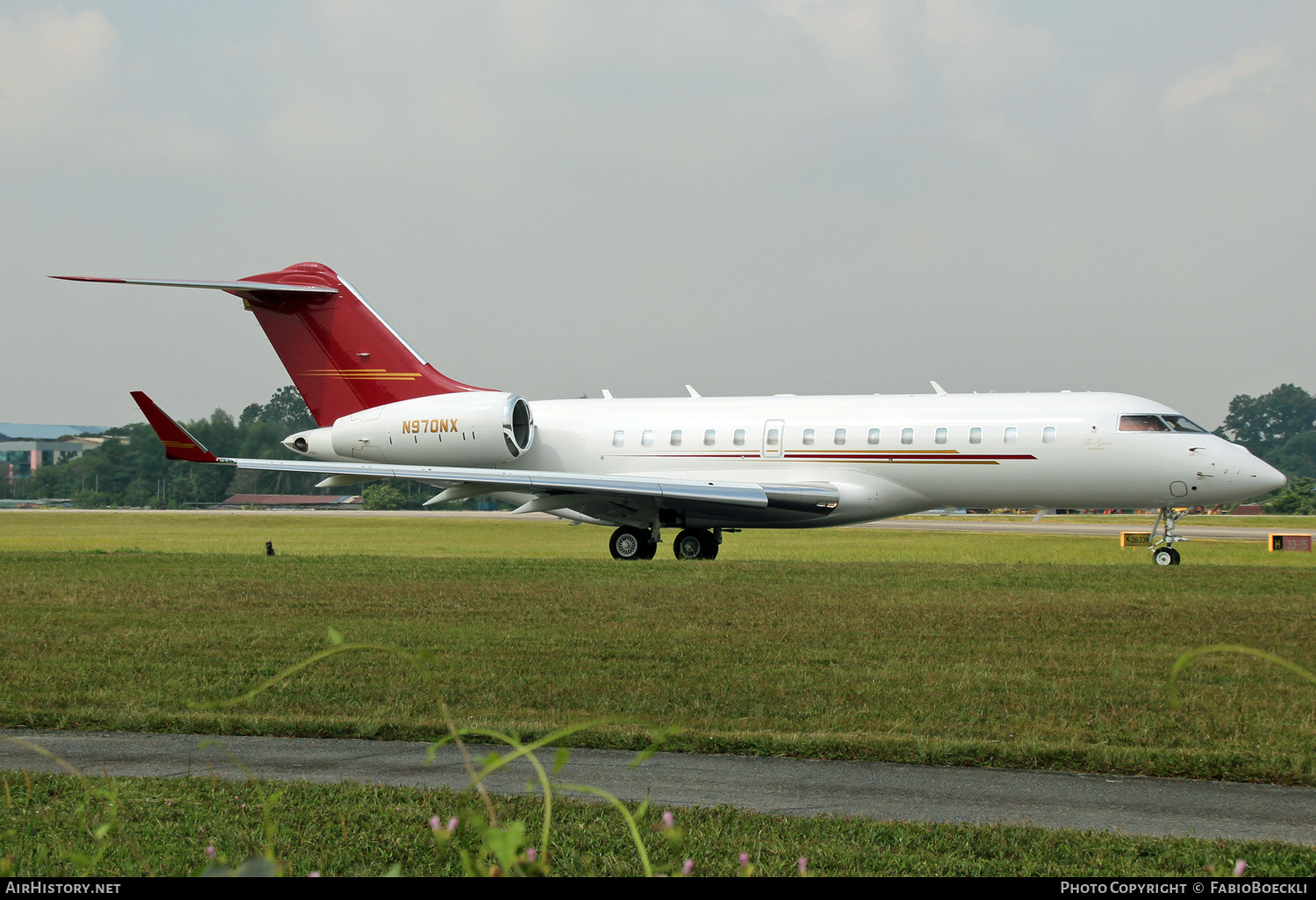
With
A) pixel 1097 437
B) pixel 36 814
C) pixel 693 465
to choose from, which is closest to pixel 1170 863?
pixel 36 814

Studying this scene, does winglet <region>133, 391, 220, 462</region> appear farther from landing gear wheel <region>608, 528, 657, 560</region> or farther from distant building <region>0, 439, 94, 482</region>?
distant building <region>0, 439, 94, 482</region>

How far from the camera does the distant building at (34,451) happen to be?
138 m

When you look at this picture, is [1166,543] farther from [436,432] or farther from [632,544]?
[436,432]

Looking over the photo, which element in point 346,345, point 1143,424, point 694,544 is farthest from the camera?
point 346,345

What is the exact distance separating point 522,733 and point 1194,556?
24256 mm

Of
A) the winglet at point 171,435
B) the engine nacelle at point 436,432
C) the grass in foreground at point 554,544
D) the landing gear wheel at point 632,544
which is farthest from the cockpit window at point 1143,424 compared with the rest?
the winglet at point 171,435

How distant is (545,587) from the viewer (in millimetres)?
17969

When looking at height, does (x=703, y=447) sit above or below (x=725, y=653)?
above

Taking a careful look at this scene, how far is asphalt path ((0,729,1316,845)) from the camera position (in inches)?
251

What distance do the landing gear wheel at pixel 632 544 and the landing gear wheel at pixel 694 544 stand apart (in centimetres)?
65

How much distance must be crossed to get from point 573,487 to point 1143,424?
1131cm

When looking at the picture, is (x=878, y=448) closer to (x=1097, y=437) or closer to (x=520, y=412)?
(x=1097, y=437)

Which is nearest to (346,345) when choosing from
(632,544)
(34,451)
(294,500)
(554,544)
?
(554,544)

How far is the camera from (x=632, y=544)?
88.4 ft
